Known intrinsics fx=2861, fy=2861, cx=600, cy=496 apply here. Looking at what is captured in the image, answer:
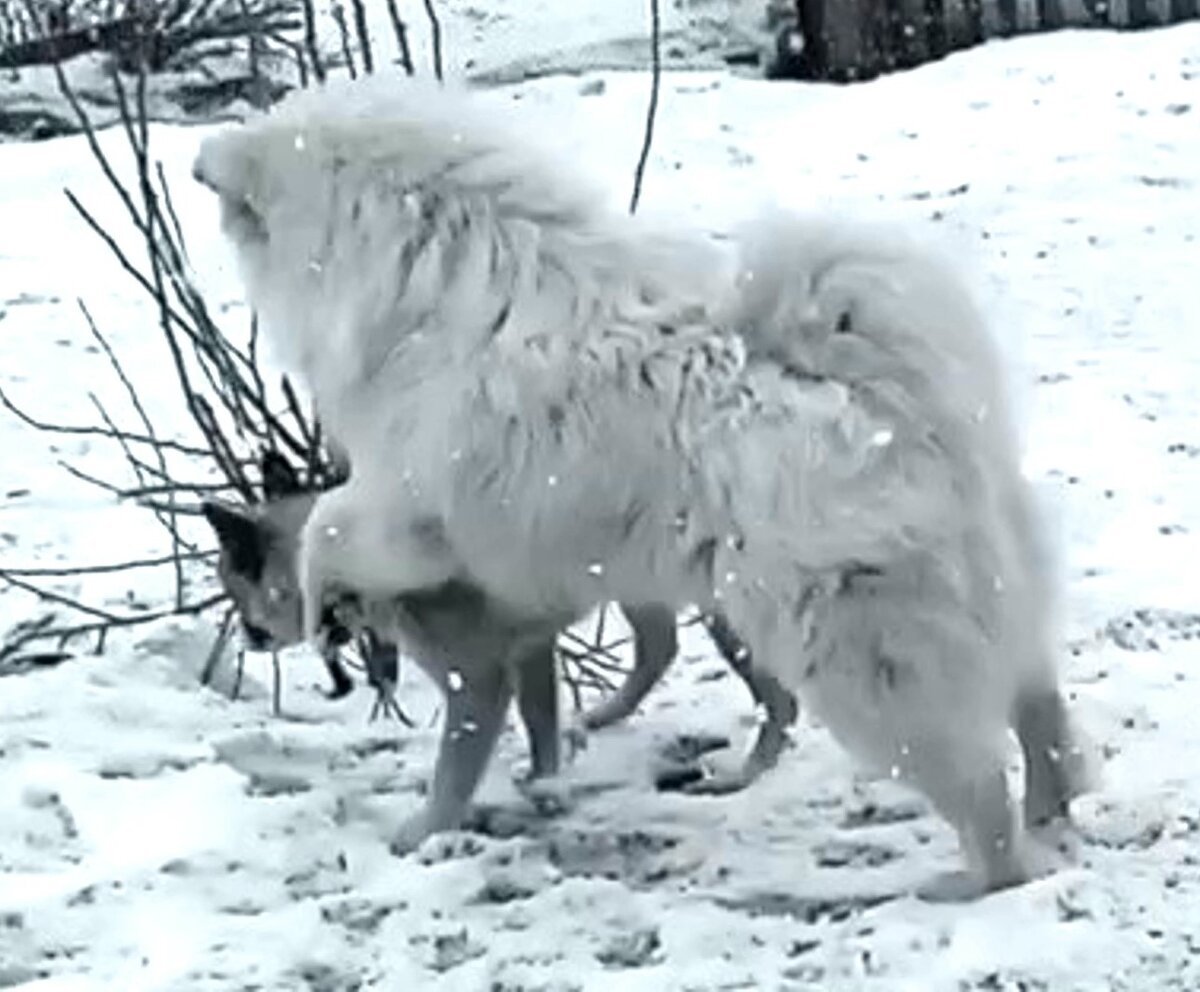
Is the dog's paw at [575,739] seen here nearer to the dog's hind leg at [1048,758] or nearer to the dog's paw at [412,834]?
the dog's paw at [412,834]

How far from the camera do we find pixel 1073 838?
4.80 m

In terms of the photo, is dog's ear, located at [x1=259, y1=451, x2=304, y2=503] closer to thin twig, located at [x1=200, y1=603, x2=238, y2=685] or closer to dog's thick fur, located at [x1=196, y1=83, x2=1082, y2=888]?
thin twig, located at [x1=200, y1=603, x2=238, y2=685]

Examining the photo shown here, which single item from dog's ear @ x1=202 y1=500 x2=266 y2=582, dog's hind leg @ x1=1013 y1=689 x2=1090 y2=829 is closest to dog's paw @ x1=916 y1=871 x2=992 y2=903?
dog's hind leg @ x1=1013 y1=689 x2=1090 y2=829

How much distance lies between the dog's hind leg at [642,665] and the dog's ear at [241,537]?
27.9 inches

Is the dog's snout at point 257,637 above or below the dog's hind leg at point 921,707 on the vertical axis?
below

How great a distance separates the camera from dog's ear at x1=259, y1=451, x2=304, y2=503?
19.9 feet

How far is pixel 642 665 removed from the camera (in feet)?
18.2

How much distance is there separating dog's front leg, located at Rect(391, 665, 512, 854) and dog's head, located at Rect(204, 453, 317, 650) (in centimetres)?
39

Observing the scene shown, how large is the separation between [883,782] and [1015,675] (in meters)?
0.62

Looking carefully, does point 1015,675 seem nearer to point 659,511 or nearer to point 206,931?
point 659,511

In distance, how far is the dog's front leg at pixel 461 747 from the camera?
502 cm

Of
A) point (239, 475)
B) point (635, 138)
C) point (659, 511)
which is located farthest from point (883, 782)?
point (635, 138)

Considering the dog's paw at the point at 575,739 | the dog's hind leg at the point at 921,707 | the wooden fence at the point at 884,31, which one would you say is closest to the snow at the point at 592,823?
the dog's paw at the point at 575,739

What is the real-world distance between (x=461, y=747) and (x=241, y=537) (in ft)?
2.05
